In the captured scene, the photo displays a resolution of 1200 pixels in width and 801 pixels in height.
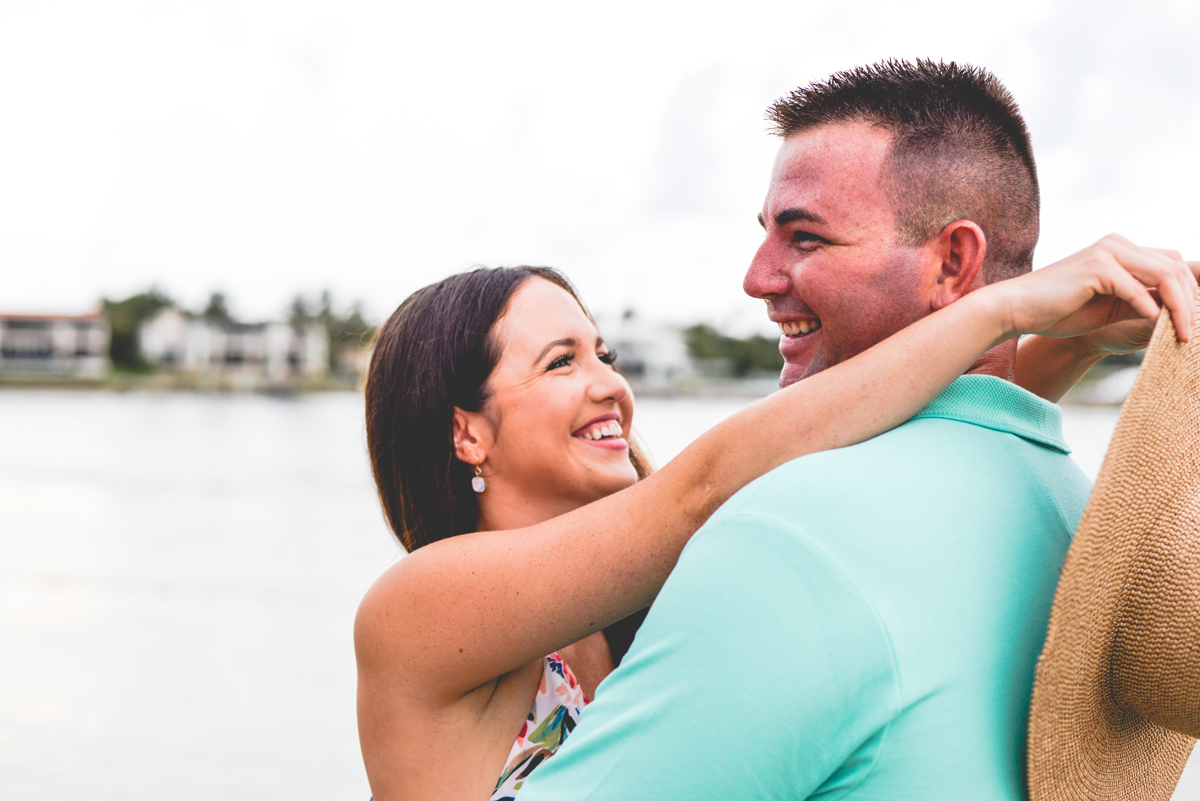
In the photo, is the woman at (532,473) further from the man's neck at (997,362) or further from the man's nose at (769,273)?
the man's nose at (769,273)

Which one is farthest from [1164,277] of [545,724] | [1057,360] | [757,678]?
[545,724]

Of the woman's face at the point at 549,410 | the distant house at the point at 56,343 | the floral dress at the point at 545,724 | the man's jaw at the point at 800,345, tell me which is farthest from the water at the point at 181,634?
the distant house at the point at 56,343

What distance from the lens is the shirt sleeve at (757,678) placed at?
1178 millimetres

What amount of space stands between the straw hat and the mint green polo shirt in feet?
0.20

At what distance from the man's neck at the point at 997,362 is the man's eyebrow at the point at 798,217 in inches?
14.6

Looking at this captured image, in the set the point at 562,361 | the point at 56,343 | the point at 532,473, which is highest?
the point at 562,361

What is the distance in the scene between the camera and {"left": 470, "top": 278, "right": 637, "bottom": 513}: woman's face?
9.00 feet

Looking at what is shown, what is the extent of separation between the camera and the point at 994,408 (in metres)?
1.55

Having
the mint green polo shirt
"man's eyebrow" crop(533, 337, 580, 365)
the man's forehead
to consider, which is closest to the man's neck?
the man's forehead

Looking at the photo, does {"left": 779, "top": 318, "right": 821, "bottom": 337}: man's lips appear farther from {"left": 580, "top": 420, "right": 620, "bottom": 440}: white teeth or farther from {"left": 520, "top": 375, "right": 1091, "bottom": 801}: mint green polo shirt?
{"left": 580, "top": 420, "right": 620, "bottom": 440}: white teeth

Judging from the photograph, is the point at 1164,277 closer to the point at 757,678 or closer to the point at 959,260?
the point at 959,260

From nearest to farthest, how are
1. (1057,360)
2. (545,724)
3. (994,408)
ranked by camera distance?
1. (994,408)
2. (545,724)
3. (1057,360)

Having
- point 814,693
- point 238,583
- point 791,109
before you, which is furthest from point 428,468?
point 238,583

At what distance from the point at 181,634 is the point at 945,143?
12370mm
